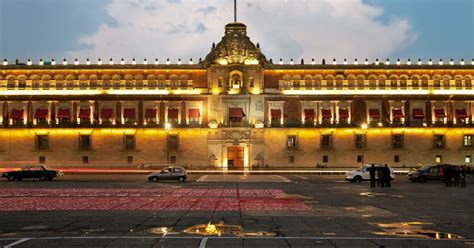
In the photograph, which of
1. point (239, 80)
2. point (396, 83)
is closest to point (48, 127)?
point (239, 80)

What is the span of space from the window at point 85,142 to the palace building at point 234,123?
0.13m

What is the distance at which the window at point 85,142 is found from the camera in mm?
73812

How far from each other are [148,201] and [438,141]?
181 feet

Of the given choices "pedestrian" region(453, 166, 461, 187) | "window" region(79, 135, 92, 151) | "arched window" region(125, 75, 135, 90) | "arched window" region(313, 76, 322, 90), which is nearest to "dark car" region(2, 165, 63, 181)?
"window" region(79, 135, 92, 151)

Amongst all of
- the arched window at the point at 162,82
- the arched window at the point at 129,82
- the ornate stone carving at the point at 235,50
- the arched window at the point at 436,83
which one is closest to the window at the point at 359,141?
the arched window at the point at 436,83

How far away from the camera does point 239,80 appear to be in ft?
245

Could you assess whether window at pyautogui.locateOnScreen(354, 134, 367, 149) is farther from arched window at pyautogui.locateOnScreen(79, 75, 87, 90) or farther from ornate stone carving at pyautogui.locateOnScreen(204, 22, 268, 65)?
arched window at pyautogui.locateOnScreen(79, 75, 87, 90)

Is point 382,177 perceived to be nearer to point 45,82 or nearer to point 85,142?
point 85,142

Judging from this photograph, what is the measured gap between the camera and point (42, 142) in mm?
74125

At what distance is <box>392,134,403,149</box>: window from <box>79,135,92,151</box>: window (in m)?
38.6

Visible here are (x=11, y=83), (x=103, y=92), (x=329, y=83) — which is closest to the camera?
(x=103, y=92)

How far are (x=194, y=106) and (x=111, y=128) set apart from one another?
10.9m

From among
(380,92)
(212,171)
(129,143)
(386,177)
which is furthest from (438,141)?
(129,143)

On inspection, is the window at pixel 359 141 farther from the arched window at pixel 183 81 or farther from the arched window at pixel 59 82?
the arched window at pixel 59 82
